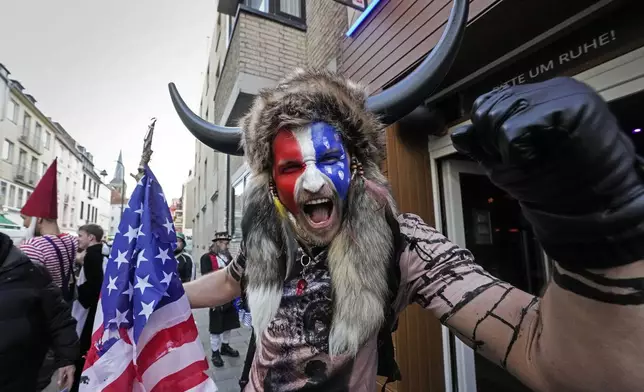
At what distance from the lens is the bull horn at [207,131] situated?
1.96 meters

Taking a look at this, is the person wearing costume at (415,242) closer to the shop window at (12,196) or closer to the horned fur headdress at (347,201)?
the horned fur headdress at (347,201)

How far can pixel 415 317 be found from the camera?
315cm

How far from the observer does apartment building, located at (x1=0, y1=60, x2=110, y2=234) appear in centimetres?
2878

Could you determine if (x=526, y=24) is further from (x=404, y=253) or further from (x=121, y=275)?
(x=121, y=275)

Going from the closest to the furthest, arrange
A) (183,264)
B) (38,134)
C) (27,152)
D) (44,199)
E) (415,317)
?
(415,317) → (44,199) → (183,264) → (27,152) → (38,134)

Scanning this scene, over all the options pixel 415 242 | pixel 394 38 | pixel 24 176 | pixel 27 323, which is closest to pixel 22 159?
pixel 24 176

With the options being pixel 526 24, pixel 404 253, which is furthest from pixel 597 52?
pixel 404 253

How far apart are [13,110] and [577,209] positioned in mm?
44364

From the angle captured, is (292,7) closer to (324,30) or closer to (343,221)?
(324,30)

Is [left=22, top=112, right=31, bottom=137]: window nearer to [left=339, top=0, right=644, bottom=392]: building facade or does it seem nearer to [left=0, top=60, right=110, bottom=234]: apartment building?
[left=0, top=60, right=110, bottom=234]: apartment building

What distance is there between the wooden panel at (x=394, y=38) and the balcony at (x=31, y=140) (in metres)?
42.0

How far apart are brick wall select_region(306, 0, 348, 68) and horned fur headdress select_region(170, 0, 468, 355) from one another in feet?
10.9

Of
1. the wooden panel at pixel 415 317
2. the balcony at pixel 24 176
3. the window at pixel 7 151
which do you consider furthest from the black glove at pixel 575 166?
the balcony at pixel 24 176

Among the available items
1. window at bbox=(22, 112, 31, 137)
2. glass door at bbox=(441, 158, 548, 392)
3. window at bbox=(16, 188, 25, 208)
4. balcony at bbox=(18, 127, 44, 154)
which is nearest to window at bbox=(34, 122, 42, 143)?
balcony at bbox=(18, 127, 44, 154)
